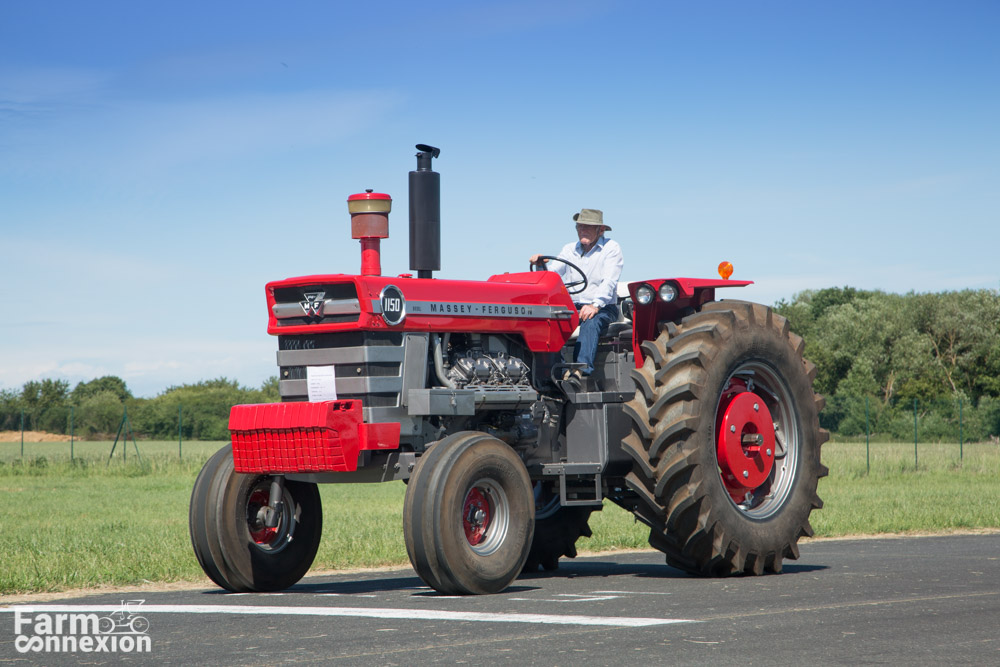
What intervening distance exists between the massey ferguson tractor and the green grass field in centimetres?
230

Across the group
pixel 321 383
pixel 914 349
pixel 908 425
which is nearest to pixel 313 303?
pixel 321 383

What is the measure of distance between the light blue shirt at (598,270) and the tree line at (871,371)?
1322 inches

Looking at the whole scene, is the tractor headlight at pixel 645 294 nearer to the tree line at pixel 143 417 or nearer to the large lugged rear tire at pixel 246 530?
the large lugged rear tire at pixel 246 530

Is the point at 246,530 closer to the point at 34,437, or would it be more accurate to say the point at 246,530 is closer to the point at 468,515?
the point at 468,515

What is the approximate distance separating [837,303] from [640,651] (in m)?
77.7

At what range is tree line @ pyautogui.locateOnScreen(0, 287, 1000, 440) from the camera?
165ft

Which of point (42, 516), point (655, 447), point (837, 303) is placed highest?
point (837, 303)

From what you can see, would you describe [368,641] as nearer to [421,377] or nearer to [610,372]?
[421,377]

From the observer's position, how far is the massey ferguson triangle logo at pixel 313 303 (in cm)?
845

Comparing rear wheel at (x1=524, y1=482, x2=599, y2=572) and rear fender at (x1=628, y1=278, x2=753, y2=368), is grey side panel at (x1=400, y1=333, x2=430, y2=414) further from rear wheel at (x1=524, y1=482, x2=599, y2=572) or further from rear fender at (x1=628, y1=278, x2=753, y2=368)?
rear wheel at (x1=524, y1=482, x2=599, y2=572)

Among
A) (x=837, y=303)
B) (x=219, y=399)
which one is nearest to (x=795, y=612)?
(x=219, y=399)

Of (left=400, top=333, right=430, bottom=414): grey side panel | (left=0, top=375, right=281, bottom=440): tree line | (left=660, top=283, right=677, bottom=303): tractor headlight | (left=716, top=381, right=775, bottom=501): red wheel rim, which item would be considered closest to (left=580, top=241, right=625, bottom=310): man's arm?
(left=660, top=283, right=677, bottom=303): tractor headlight

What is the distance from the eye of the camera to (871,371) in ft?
204

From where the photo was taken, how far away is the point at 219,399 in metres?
53.1
